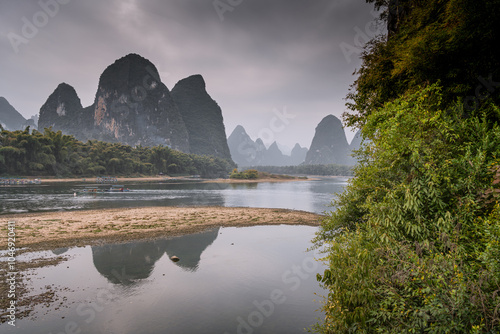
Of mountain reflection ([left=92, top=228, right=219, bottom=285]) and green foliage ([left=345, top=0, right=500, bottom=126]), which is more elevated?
green foliage ([left=345, top=0, right=500, bottom=126])

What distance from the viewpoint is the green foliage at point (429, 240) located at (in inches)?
168

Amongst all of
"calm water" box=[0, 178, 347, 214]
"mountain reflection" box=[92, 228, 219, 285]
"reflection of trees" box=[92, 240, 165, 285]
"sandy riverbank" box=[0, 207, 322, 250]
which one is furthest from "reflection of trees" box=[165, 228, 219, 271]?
"calm water" box=[0, 178, 347, 214]

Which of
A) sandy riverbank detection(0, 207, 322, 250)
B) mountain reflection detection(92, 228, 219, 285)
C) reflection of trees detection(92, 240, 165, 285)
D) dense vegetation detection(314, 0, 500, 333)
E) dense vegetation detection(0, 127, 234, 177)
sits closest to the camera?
dense vegetation detection(314, 0, 500, 333)

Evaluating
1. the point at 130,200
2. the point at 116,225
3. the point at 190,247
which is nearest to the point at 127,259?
the point at 190,247

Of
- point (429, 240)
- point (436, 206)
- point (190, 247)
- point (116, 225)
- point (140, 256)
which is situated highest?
point (436, 206)

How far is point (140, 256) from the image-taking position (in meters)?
14.6

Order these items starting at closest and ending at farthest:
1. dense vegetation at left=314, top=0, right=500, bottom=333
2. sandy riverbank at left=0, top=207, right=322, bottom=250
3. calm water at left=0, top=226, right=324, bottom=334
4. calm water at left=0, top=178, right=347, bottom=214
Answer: dense vegetation at left=314, top=0, right=500, bottom=333 < calm water at left=0, top=226, right=324, bottom=334 < sandy riverbank at left=0, top=207, right=322, bottom=250 < calm water at left=0, top=178, right=347, bottom=214

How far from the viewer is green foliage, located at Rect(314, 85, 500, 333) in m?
4.26

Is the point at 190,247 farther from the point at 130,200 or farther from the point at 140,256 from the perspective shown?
the point at 130,200

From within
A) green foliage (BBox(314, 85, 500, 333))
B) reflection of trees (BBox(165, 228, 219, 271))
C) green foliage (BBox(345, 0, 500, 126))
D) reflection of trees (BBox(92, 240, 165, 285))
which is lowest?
reflection of trees (BBox(165, 228, 219, 271))

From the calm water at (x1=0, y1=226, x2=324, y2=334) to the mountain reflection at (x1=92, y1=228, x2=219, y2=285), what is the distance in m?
0.05

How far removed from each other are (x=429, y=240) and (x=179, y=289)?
29.9ft

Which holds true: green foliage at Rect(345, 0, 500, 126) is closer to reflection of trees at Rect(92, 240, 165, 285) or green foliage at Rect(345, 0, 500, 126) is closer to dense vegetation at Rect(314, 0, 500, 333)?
dense vegetation at Rect(314, 0, 500, 333)

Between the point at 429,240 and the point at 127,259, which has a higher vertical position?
the point at 429,240
